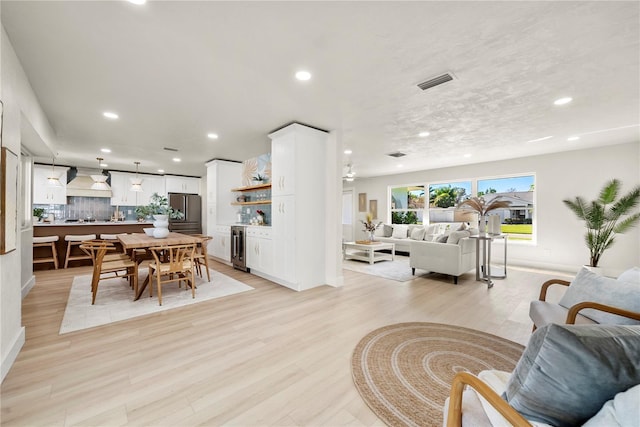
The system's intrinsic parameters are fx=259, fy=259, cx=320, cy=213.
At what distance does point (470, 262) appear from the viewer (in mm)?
4805

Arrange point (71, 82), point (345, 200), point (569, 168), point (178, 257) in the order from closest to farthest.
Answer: point (71, 82), point (178, 257), point (569, 168), point (345, 200)

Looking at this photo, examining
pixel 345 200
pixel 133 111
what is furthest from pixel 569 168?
pixel 133 111

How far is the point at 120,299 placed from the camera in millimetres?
3510

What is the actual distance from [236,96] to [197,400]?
9.68 ft

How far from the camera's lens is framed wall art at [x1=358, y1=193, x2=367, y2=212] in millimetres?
9498

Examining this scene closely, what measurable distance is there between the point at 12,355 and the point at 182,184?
718 centimetres

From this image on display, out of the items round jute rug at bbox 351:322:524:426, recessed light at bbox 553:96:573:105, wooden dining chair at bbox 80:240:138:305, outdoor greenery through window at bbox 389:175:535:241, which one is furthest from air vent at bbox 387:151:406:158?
wooden dining chair at bbox 80:240:138:305

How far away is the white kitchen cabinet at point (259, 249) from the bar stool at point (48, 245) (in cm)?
398

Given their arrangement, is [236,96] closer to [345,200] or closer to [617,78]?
[617,78]

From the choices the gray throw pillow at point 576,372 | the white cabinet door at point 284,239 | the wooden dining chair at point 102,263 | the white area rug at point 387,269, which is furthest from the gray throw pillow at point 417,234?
the gray throw pillow at point 576,372

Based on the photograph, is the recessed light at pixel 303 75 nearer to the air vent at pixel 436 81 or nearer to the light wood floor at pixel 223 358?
the air vent at pixel 436 81

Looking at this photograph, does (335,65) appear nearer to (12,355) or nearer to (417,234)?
(12,355)

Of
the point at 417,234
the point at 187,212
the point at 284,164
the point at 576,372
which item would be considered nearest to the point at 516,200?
the point at 417,234

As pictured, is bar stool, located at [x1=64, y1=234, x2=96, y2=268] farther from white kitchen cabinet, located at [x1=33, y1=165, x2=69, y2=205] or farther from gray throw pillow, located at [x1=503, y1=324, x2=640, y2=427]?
gray throw pillow, located at [x1=503, y1=324, x2=640, y2=427]
